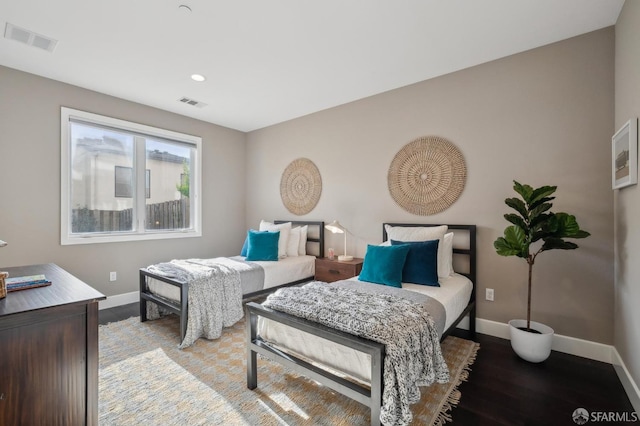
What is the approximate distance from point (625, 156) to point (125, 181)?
5150mm

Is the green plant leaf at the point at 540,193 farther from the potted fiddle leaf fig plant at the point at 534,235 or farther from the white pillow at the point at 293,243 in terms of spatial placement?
the white pillow at the point at 293,243

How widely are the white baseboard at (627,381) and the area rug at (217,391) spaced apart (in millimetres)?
932

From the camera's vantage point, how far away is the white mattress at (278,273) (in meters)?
3.03

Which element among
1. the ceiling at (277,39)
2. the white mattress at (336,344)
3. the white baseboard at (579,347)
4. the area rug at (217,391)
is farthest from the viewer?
the white baseboard at (579,347)

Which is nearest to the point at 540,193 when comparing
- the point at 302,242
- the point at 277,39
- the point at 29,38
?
the point at 277,39

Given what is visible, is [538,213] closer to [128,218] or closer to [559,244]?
[559,244]

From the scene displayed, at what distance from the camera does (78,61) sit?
9.52 ft

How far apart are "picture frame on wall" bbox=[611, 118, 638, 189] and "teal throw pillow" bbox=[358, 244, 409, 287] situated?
→ 156cm

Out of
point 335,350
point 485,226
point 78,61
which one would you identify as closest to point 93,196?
point 78,61

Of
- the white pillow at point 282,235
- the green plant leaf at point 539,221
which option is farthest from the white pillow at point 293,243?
the green plant leaf at point 539,221

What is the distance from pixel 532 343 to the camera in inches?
91.4

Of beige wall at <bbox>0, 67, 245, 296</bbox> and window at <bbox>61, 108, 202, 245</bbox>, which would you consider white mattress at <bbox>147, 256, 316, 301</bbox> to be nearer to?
beige wall at <bbox>0, 67, 245, 296</bbox>

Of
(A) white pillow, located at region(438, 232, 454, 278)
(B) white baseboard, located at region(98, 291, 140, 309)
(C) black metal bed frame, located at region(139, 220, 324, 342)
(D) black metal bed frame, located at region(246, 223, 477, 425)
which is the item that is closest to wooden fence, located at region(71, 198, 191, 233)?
(B) white baseboard, located at region(98, 291, 140, 309)

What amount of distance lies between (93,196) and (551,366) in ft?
16.8
